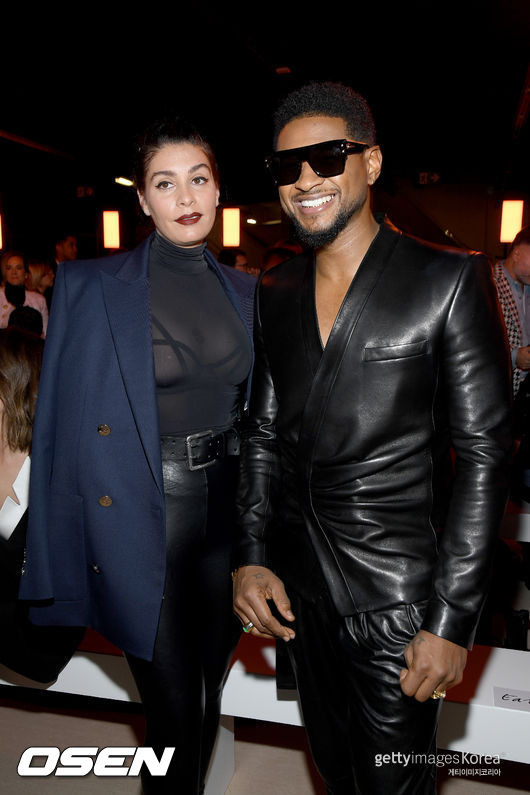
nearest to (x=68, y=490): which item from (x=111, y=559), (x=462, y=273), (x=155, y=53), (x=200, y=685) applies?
(x=111, y=559)

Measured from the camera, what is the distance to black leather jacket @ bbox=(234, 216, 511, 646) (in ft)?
4.03

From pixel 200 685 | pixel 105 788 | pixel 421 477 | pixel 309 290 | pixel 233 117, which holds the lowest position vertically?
pixel 105 788

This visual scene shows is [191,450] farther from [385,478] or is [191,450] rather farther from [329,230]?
[329,230]

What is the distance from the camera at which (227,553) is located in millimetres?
Answer: 1754

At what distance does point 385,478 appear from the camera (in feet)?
4.34

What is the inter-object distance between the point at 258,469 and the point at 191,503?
223 millimetres

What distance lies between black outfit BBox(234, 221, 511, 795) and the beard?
0.08 meters

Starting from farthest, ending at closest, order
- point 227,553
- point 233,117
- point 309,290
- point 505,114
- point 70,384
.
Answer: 1. point 505,114
2. point 233,117
3. point 227,553
4. point 70,384
5. point 309,290

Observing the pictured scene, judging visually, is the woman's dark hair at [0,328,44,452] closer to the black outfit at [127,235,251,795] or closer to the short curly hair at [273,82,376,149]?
the black outfit at [127,235,251,795]

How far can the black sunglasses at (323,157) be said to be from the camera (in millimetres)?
1323

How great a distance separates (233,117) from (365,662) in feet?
30.1

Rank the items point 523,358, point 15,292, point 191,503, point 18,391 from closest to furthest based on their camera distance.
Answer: point 191,503 < point 18,391 < point 523,358 < point 15,292

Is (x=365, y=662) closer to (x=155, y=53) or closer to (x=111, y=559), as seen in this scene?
(x=111, y=559)

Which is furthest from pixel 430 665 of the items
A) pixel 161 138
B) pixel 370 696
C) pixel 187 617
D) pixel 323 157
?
pixel 161 138
